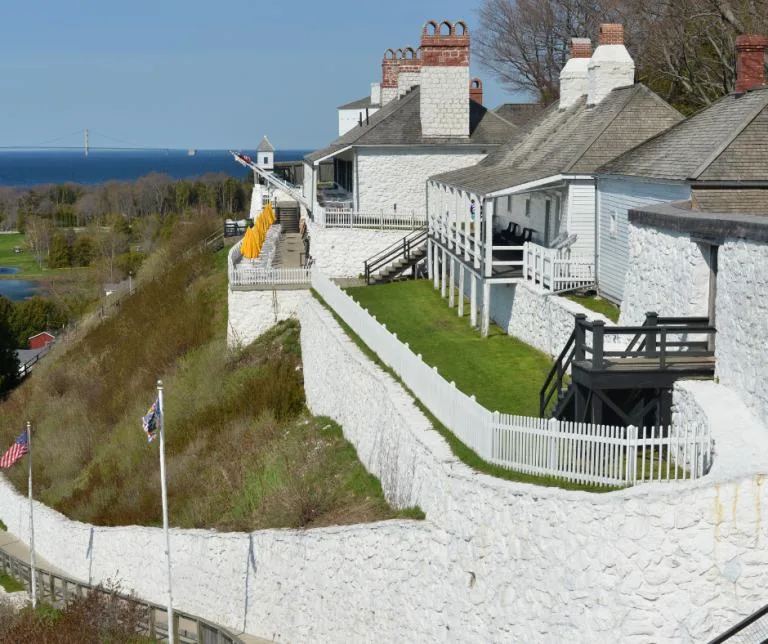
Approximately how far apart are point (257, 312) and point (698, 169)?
16308 mm

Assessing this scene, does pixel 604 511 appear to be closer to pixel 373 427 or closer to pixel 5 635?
pixel 373 427

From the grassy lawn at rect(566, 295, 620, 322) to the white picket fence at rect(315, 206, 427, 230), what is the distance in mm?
12286

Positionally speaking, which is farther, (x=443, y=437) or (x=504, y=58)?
(x=504, y=58)

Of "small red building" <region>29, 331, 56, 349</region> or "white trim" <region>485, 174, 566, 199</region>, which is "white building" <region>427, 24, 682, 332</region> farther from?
"small red building" <region>29, 331, 56, 349</region>

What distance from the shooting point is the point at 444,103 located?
119ft

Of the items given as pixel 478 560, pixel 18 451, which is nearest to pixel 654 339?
pixel 478 560

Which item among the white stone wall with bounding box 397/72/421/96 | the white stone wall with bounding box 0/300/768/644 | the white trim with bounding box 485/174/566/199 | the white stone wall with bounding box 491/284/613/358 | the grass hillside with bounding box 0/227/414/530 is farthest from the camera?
the white stone wall with bounding box 397/72/421/96

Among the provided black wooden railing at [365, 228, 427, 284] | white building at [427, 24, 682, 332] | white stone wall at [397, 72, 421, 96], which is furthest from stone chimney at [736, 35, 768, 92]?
white stone wall at [397, 72, 421, 96]

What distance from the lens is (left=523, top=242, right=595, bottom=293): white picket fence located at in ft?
76.8

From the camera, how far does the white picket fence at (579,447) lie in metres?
13.0

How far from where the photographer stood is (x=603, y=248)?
77.7 ft

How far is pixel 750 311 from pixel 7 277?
4105 inches

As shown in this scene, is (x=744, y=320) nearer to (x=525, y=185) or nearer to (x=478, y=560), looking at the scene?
(x=478, y=560)

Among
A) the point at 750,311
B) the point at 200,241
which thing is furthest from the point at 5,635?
the point at 200,241
